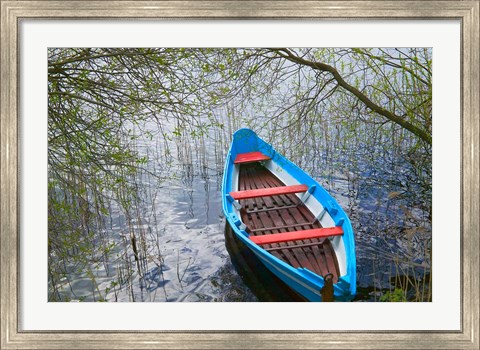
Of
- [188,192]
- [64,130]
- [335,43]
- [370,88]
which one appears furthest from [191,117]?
[335,43]

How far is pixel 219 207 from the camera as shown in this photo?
403 cm

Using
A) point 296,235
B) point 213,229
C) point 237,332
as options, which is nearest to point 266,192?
point 213,229

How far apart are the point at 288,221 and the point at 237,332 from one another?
1.56m

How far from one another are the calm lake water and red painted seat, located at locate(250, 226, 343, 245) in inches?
9.3

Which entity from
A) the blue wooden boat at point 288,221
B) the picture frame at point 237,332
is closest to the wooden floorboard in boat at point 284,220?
the blue wooden boat at point 288,221

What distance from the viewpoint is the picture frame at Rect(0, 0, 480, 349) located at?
208 cm

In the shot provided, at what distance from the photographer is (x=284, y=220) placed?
359 centimetres

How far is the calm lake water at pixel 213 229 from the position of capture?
10.1ft

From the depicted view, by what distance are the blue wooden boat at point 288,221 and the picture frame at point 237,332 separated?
1.89 feet

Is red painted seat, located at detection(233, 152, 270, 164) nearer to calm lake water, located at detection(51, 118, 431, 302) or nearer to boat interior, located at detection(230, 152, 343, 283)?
boat interior, located at detection(230, 152, 343, 283)

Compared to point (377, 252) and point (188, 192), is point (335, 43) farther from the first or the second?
point (188, 192)

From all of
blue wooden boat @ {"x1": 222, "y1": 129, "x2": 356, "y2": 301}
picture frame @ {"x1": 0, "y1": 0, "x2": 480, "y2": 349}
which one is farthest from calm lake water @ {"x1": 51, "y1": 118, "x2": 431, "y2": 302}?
picture frame @ {"x1": 0, "y1": 0, "x2": 480, "y2": 349}

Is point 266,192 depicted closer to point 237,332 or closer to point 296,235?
point 296,235

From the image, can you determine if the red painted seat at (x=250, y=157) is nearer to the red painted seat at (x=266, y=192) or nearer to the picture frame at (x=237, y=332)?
the red painted seat at (x=266, y=192)
